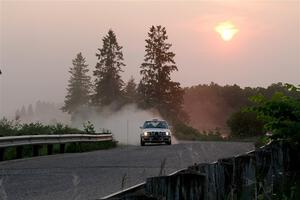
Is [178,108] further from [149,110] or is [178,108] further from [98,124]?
[98,124]

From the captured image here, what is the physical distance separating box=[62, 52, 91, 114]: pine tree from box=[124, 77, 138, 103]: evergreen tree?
1052cm

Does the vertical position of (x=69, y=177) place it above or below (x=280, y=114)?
below

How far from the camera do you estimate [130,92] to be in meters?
112

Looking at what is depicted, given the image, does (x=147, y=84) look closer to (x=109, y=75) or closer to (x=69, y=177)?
(x=109, y=75)

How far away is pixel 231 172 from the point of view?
6805mm

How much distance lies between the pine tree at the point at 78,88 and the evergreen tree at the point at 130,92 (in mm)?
10521

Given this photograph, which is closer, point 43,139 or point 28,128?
point 43,139

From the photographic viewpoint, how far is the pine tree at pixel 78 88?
125688mm

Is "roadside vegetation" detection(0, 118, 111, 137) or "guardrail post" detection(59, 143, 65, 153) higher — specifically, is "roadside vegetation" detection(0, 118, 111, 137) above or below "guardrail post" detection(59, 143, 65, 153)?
above

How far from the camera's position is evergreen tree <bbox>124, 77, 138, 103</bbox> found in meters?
105

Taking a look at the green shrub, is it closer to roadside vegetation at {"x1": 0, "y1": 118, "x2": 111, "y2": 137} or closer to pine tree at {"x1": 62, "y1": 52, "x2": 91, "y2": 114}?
roadside vegetation at {"x1": 0, "y1": 118, "x2": 111, "y2": 137}

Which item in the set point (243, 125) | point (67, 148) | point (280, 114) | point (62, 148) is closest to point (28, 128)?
point (67, 148)

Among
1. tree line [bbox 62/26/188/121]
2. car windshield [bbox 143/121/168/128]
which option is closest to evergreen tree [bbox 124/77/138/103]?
tree line [bbox 62/26/188/121]

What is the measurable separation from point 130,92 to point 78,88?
19790mm
